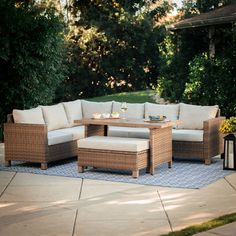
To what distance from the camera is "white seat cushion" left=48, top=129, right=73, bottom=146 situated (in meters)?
9.77

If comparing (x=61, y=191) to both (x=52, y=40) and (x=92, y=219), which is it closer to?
(x=92, y=219)

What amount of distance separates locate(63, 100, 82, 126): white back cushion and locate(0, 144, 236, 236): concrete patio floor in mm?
2441

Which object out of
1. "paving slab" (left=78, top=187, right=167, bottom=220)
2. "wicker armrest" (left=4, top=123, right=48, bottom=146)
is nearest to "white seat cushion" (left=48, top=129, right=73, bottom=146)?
"wicker armrest" (left=4, top=123, right=48, bottom=146)

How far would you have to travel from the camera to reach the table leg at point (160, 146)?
30.0 ft

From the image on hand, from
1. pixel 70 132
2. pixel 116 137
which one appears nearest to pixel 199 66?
pixel 70 132

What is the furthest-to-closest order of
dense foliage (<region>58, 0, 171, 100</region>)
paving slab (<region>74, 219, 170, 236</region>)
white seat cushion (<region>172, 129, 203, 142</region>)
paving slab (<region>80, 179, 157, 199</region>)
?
1. dense foliage (<region>58, 0, 171, 100</region>)
2. white seat cushion (<region>172, 129, 203, 142</region>)
3. paving slab (<region>80, 179, 157, 199</region>)
4. paving slab (<region>74, 219, 170, 236</region>)

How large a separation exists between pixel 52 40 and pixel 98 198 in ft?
21.5

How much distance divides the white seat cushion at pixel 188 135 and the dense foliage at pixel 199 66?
143 inches

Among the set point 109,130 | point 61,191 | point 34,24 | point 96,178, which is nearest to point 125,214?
point 61,191

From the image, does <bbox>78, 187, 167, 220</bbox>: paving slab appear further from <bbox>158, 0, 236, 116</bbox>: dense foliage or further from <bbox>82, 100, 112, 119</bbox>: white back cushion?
<bbox>158, 0, 236, 116</bbox>: dense foliage

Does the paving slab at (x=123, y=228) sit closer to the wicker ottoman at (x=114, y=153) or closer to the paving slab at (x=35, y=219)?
the paving slab at (x=35, y=219)

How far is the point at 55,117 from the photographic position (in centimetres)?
1070

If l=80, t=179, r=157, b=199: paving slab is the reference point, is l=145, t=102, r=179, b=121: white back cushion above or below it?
above

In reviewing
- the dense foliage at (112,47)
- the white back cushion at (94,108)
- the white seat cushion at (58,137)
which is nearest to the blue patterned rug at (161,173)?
the white seat cushion at (58,137)
